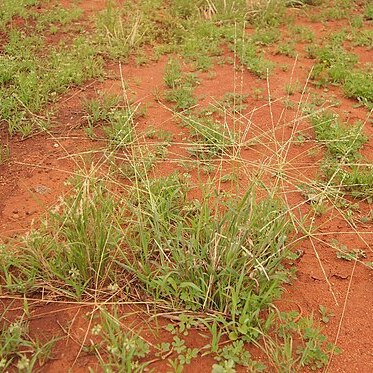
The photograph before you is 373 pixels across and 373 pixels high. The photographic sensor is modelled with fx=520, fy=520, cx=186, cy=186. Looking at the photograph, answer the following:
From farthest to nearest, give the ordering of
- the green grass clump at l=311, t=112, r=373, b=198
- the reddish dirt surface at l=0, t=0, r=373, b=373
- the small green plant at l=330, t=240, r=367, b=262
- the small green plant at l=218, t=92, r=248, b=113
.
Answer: the small green plant at l=218, t=92, r=248, b=113 → the green grass clump at l=311, t=112, r=373, b=198 → the small green plant at l=330, t=240, r=367, b=262 → the reddish dirt surface at l=0, t=0, r=373, b=373

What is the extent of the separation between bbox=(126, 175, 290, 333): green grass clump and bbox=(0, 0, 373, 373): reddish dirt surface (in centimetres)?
16

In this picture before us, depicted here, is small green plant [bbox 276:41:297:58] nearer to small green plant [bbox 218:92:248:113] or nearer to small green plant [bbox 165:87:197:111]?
small green plant [bbox 218:92:248:113]

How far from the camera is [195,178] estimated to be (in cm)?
345

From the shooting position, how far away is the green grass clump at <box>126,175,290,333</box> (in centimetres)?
240

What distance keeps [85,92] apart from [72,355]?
8.73 ft

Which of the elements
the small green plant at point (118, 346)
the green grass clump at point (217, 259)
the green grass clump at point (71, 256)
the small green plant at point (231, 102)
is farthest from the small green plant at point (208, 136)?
the small green plant at point (118, 346)

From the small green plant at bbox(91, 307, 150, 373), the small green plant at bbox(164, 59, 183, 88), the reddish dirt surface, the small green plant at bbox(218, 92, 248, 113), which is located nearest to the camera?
the small green plant at bbox(91, 307, 150, 373)

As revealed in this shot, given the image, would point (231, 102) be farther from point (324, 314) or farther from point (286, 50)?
point (324, 314)

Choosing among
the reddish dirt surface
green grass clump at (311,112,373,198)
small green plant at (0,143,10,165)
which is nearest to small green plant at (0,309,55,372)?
the reddish dirt surface

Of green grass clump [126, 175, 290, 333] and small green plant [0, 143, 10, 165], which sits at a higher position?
green grass clump [126, 175, 290, 333]

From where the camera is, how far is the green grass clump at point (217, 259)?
2402mm

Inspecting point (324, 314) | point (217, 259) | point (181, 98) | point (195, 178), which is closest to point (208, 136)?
point (195, 178)

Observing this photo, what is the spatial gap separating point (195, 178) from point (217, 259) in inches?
43.3

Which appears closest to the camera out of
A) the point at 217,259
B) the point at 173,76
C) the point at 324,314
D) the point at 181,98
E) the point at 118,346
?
the point at 118,346
